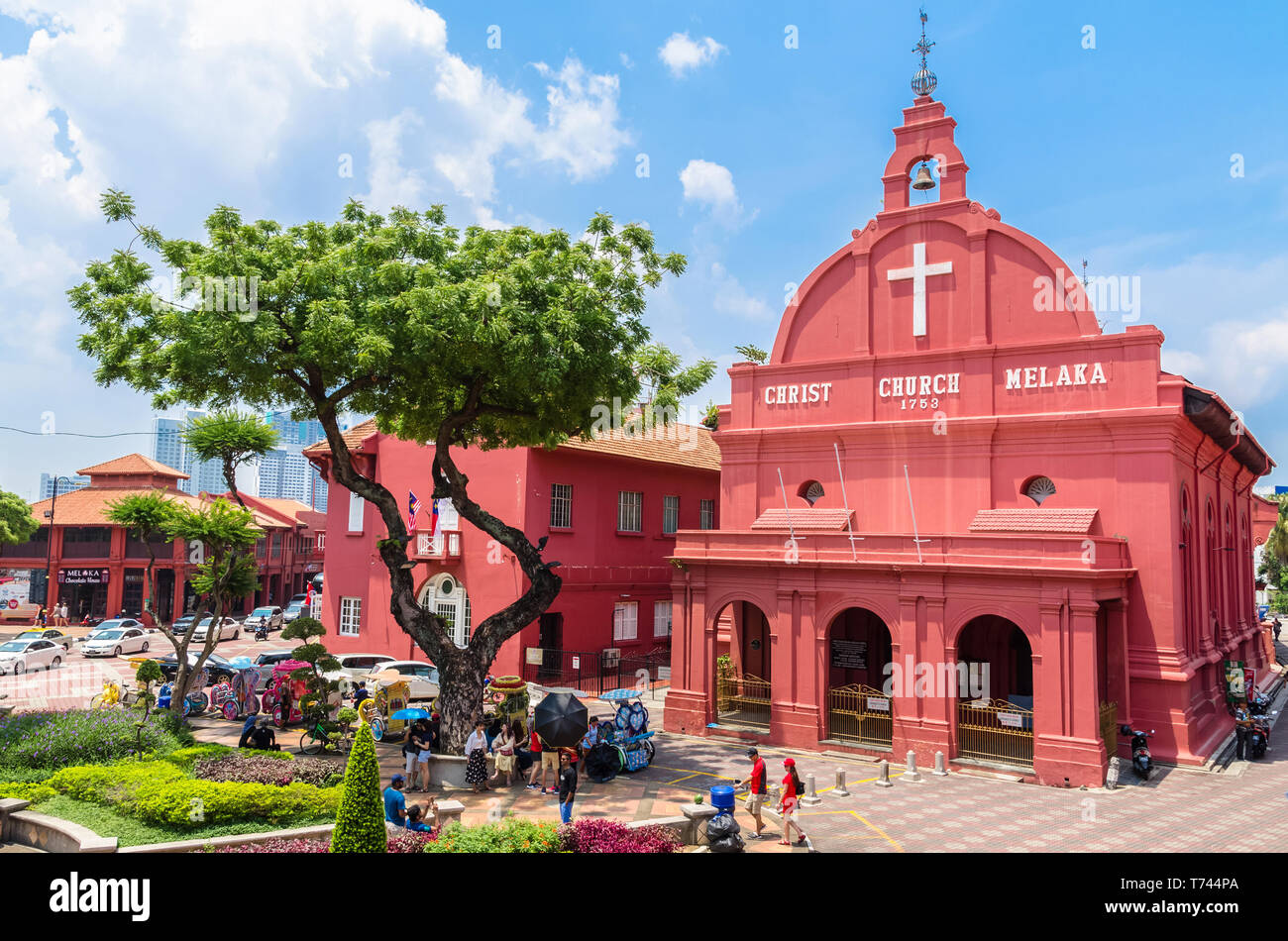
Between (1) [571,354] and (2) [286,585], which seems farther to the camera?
(2) [286,585]

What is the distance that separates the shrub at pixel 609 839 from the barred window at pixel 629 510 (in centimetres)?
2169

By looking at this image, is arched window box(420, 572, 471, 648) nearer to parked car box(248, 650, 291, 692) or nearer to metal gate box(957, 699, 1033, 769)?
parked car box(248, 650, 291, 692)

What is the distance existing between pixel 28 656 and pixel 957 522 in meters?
36.4

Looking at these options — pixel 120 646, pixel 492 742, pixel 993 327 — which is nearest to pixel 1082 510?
pixel 993 327

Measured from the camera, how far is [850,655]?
24391mm

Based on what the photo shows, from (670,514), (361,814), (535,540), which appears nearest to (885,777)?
(361,814)

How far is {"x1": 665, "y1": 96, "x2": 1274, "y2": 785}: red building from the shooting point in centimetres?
2020

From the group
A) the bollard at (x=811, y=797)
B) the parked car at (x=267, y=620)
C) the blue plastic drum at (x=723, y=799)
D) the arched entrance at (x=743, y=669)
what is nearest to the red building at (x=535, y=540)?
the arched entrance at (x=743, y=669)

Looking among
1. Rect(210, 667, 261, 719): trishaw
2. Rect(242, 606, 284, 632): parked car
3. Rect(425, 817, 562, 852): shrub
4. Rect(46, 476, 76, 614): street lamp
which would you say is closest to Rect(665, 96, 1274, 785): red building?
Rect(425, 817, 562, 852): shrub

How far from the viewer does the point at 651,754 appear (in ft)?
65.5

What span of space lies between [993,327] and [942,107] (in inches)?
264

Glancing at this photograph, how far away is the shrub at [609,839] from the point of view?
12133mm

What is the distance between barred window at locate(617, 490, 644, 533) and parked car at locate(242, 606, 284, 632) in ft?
88.2
